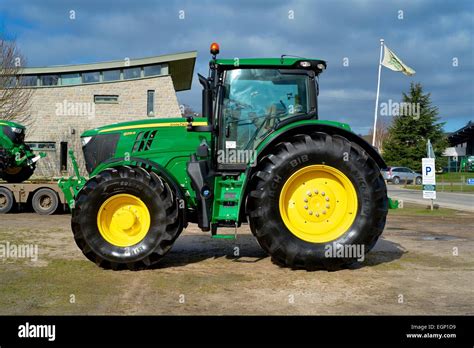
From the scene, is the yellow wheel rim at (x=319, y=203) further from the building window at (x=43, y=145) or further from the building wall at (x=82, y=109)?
the building window at (x=43, y=145)

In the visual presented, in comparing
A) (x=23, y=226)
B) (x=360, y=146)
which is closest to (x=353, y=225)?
(x=360, y=146)

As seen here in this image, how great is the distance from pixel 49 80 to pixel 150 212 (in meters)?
26.1

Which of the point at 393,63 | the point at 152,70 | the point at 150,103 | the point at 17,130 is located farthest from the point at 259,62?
the point at 152,70

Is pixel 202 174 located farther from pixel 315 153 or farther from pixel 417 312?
pixel 417 312

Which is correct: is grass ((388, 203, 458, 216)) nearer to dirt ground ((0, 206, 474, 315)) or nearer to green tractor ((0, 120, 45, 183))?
dirt ground ((0, 206, 474, 315))

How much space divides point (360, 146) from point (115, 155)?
3.68 meters

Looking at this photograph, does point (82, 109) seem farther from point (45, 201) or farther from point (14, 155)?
point (45, 201)

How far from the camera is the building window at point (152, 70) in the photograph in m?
30.0

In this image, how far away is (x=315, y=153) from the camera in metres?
6.35

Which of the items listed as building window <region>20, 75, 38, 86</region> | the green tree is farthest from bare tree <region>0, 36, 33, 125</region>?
the green tree

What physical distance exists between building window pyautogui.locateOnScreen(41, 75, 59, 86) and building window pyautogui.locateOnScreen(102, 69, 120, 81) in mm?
2891

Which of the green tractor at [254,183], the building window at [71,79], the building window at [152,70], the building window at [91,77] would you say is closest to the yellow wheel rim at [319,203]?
the green tractor at [254,183]

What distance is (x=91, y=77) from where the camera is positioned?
97.2ft

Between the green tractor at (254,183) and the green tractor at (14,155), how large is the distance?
9785 mm
